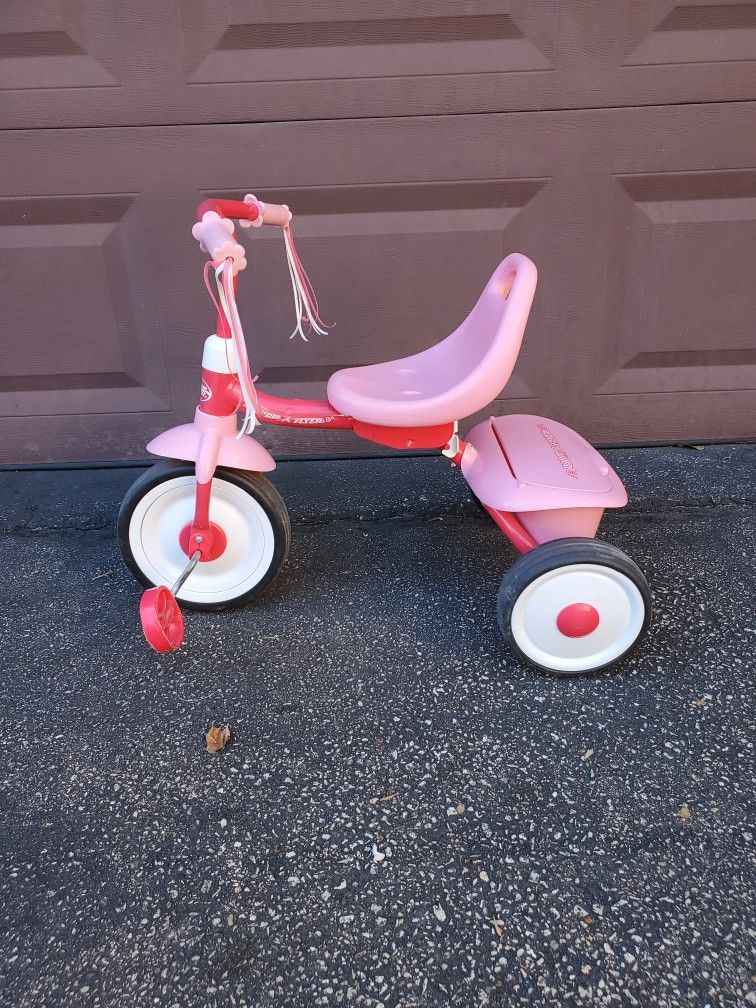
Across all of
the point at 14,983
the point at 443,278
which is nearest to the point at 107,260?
the point at 443,278

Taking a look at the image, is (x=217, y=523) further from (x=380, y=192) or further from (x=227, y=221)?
(x=380, y=192)

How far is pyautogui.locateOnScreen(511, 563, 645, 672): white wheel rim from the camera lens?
134 cm

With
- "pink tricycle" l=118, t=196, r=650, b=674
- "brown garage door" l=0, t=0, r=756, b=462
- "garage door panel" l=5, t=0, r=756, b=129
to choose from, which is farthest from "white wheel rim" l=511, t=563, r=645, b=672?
"garage door panel" l=5, t=0, r=756, b=129

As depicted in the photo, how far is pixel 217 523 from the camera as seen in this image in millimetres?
1547

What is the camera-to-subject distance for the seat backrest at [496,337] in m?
1.34

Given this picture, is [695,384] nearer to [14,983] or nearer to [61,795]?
[61,795]

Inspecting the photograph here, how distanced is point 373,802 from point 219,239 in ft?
3.15

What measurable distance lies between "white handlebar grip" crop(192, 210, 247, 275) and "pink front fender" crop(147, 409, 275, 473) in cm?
32

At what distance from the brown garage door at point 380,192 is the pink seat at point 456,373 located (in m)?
0.60

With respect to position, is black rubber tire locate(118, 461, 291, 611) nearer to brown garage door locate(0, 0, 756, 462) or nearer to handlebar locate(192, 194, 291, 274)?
handlebar locate(192, 194, 291, 274)

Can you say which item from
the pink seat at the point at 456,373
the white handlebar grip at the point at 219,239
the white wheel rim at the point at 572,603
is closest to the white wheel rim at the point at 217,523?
the pink seat at the point at 456,373

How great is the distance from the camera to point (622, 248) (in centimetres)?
207

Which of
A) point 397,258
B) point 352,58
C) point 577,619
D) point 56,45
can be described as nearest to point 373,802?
point 577,619

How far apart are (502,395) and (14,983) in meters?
1.81
